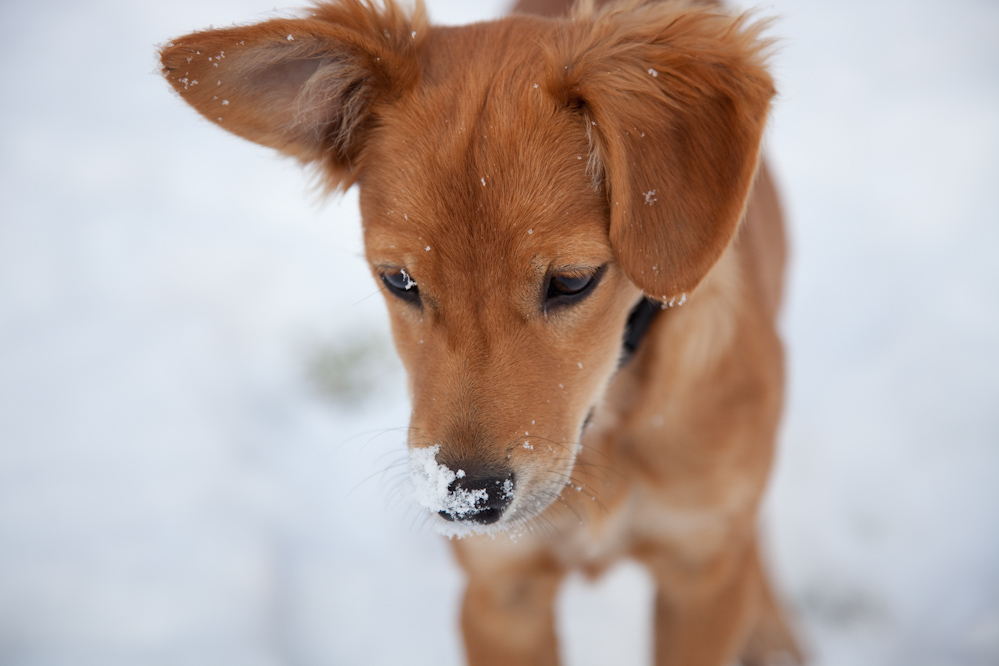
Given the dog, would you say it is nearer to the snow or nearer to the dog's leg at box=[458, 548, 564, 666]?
the snow

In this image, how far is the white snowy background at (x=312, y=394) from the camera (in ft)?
10.0

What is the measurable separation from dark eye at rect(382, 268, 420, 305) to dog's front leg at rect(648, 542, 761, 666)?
4.24 ft

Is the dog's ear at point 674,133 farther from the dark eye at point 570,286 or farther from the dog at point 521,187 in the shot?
the dark eye at point 570,286

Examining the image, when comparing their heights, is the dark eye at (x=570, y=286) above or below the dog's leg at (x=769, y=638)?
above

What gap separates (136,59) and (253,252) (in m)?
2.34

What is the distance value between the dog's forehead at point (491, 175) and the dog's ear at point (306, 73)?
146 mm

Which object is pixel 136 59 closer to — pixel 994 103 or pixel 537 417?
pixel 537 417

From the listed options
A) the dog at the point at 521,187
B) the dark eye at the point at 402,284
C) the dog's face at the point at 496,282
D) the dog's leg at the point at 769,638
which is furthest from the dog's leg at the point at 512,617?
the dog's leg at the point at 769,638

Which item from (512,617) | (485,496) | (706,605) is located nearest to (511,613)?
(512,617)

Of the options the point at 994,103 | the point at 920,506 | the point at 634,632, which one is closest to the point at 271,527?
the point at 634,632

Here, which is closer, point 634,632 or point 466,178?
point 466,178

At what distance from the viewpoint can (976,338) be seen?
Result: 3988 mm

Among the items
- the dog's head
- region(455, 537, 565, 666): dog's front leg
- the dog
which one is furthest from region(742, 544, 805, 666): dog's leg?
the dog's head

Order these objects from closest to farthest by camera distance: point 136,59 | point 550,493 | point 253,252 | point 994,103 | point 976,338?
point 550,493
point 976,338
point 253,252
point 994,103
point 136,59
